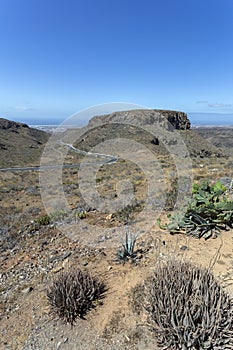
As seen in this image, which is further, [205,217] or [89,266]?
[205,217]

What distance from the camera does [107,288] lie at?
11.4 feet

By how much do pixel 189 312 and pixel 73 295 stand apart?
1.52m

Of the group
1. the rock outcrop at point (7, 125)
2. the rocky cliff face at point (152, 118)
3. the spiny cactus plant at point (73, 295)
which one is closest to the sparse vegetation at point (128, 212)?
the spiny cactus plant at point (73, 295)

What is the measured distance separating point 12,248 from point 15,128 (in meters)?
75.5

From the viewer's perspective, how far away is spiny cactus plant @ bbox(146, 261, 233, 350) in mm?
2217

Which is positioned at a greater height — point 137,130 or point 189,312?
point 137,130

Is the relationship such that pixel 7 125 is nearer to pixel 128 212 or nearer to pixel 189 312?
pixel 128 212

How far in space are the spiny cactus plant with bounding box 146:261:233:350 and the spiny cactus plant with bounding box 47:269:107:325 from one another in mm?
880

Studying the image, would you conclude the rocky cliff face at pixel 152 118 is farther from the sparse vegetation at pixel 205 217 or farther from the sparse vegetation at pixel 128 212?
the sparse vegetation at pixel 205 217

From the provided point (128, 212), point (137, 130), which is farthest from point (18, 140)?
point (128, 212)

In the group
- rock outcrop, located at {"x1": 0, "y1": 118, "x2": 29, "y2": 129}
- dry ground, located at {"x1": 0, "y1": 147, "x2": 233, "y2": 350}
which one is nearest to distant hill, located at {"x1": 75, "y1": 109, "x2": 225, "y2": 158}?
rock outcrop, located at {"x1": 0, "y1": 118, "x2": 29, "y2": 129}

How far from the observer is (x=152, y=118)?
160ft

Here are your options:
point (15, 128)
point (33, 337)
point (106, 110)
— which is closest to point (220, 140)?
point (15, 128)

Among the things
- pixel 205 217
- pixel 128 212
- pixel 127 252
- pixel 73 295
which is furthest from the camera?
pixel 128 212
